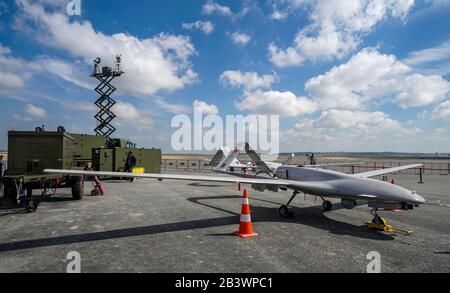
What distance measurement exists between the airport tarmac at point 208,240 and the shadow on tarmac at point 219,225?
2 centimetres

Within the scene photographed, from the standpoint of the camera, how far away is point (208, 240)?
21.6 ft

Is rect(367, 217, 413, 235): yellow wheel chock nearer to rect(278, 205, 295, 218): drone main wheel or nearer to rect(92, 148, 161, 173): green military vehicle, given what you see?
rect(278, 205, 295, 218): drone main wheel

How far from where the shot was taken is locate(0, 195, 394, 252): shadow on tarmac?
20.8 feet

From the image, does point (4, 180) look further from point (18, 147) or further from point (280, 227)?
point (280, 227)

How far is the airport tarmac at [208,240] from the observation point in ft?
16.7

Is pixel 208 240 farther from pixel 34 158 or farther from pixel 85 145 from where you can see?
pixel 85 145

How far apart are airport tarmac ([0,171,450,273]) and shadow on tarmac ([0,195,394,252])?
24 millimetres

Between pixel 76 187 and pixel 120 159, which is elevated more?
pixel 120 159

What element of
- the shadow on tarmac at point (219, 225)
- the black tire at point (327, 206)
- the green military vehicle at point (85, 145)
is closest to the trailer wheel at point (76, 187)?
the shadow on tarmac at point (219, 225)

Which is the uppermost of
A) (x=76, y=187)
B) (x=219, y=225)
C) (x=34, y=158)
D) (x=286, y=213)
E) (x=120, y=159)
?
(x=34, y=158)

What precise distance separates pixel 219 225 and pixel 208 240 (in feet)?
4.92

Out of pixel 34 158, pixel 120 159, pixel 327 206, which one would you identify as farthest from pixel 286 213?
pixel 120 159
